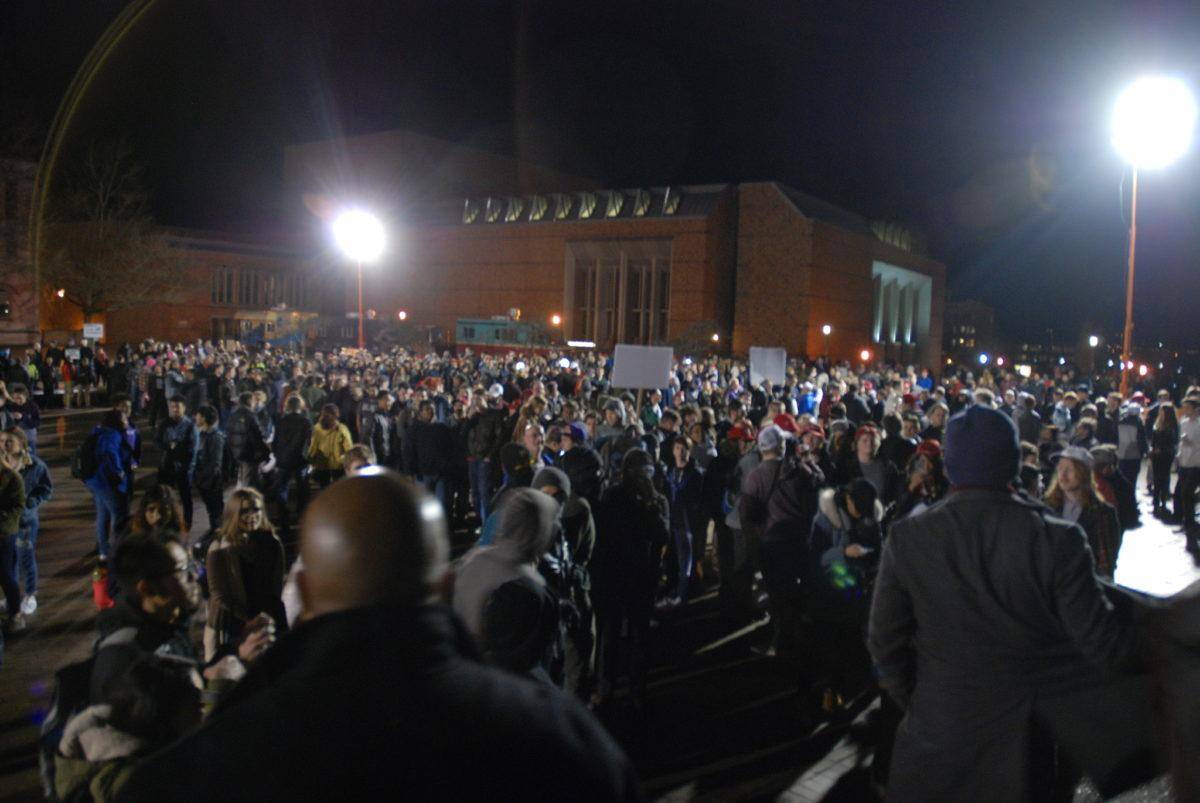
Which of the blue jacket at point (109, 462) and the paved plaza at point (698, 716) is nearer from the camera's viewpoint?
the paved plaza at point (698, 716)

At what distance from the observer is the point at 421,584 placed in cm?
139

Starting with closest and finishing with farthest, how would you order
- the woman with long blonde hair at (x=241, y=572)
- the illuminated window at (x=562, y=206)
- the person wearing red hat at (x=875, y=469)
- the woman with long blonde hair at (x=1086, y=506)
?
the woman with long blonde hair at (x=241, y=572), the woman with long blonde hair at (x=1086, y=506), the person wearing red hat at (x=875, y=469), the illuminated window at (x=562, y=206)

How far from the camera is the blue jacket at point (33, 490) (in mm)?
7062

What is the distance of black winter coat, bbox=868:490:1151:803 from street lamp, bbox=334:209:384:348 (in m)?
20.1

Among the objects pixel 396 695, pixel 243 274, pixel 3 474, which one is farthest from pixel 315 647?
pixel 243 274

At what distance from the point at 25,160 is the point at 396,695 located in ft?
128

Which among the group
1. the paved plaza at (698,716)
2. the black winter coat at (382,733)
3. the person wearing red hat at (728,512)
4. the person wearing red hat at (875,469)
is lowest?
the paved plaza at (698,716)

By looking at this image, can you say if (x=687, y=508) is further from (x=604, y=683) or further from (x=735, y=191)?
(x=735, y=191)

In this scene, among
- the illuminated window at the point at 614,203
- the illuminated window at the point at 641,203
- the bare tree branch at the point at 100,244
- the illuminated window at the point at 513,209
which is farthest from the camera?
the illuminated window at the point at 513,209

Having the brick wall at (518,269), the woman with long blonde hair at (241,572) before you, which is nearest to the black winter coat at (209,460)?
the woman with long blonde hair at (241,572)

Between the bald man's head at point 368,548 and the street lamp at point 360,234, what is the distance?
68.2 feet

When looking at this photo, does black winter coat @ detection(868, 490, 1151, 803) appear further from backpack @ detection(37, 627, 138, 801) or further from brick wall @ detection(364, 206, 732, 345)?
brick wall @ detection(364, 206, 732, 345)

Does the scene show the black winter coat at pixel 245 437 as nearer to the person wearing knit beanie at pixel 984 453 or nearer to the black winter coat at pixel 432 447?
the black winter coat at pixel 432 447

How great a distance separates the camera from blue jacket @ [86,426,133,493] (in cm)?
820
